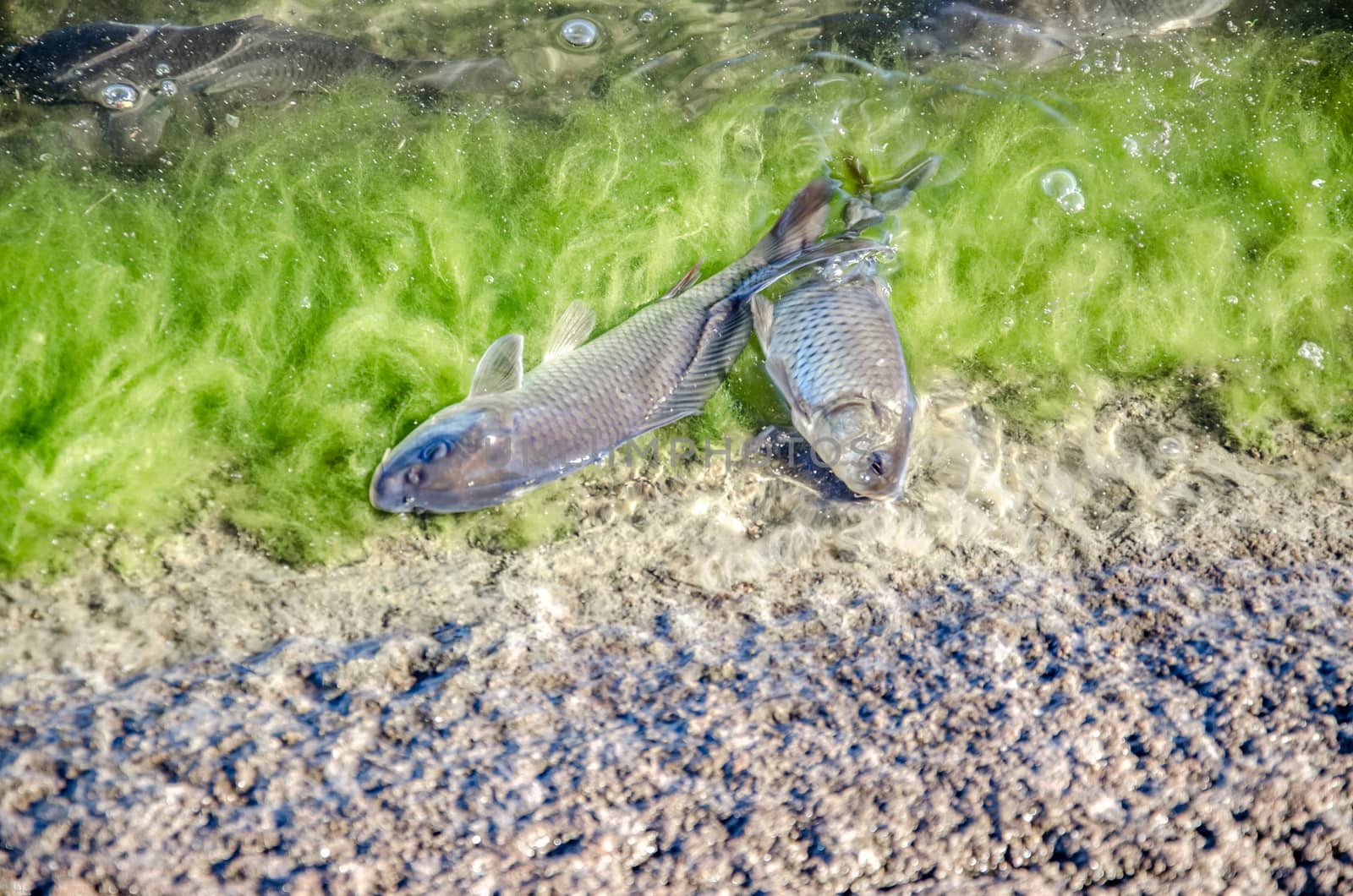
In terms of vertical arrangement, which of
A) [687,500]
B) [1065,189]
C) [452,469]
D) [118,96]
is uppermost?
[118,96]

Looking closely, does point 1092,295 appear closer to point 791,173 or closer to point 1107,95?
point 1107,95

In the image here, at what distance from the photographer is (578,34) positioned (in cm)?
420

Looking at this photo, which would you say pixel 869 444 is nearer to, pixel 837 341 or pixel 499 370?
pixel 837 341

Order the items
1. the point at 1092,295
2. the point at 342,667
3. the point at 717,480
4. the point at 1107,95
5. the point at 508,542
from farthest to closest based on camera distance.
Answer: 1. the point at 1107,95
2. the point at 1092,295
3. the point at 717,480
4. the point at 508,542
5. the point at 342,667

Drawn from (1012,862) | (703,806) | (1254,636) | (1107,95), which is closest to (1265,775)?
(1254,636)

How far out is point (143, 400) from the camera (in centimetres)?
312

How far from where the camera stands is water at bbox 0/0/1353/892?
1.89 meters

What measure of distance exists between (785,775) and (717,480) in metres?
1.46

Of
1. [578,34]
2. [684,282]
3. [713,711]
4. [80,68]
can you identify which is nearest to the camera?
[713,711]

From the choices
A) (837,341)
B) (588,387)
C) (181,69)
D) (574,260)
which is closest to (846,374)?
(837,341)

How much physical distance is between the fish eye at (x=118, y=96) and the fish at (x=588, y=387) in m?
2.11

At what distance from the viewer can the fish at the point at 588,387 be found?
2924 millimetres

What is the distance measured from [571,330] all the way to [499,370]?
14.1 inches

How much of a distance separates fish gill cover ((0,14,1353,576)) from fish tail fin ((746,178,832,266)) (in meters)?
0.31
